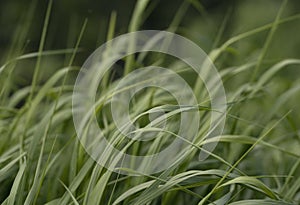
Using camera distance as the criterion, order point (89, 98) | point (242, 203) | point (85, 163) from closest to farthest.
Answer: point (242, 203) < point (85, 163) < point (89, 98)

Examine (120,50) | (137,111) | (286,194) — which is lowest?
(286,194)

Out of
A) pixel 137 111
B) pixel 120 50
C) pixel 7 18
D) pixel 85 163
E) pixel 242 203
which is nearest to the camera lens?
pixel 242 203

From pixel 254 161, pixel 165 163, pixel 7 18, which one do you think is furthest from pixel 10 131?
pixel 7 18

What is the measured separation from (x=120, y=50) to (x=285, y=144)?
45 centimetres

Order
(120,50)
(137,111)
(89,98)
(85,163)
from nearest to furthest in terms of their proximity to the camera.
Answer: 1. (85,163)
2. (137,111)
3. (89,98)
4. (120,50)

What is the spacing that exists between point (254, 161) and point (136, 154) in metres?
0.27

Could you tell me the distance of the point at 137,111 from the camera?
1.09 m

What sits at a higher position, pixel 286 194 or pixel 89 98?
pixel 89 98

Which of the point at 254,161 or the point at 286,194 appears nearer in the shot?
the point at 286,194

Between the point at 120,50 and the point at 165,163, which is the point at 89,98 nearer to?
the point at 120,50

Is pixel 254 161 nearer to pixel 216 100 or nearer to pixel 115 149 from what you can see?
pixel 216 100

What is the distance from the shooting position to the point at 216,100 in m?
1.10

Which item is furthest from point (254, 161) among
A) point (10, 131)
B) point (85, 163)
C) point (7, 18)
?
point (7, 18)

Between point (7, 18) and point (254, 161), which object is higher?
point (7, 18)
